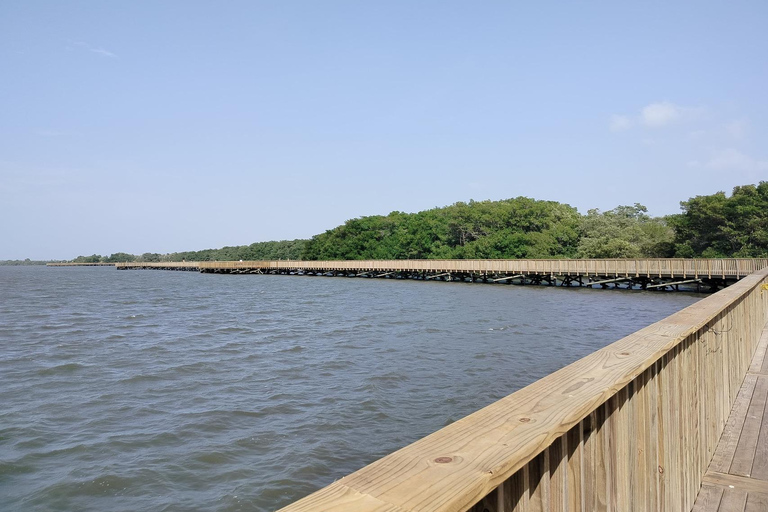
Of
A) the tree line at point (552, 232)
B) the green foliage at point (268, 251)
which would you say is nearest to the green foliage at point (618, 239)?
the tree line at point (552, 232)

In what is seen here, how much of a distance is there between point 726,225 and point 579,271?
14942mm

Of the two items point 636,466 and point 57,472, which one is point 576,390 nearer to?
point 636,466

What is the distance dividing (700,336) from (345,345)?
12564 mm

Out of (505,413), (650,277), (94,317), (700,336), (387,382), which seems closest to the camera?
(505,413)

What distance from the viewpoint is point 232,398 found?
32.1 ft

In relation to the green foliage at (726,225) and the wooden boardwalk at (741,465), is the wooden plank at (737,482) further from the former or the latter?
the green foliage at (726,225)

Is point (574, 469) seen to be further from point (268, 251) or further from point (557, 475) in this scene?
point (268, 251)

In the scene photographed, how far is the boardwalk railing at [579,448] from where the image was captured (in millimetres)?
1095

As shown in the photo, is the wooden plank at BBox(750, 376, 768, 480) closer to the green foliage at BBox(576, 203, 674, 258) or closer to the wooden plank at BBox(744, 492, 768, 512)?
the wooden plank at BBox(744, 492, 768, 512)

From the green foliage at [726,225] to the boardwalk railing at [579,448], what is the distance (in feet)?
165

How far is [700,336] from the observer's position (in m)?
3.60

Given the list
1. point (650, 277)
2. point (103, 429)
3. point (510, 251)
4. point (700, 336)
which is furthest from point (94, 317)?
point (510, 251)

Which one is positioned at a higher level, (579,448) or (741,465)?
(579,448)

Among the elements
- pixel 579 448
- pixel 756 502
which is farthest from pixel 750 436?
pixel 579 448
